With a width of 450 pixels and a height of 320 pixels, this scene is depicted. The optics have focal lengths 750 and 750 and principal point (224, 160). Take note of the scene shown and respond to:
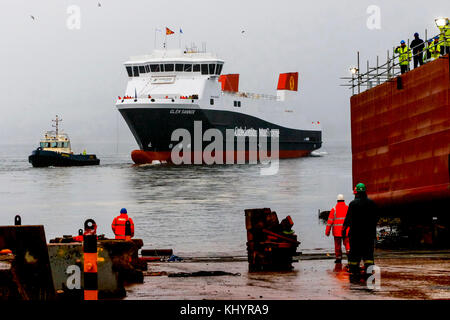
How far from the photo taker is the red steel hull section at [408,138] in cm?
1462

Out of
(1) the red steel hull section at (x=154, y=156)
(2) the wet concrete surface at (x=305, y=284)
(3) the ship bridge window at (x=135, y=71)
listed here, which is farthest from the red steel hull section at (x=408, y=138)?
(3) the ship bridge window at (x=135, y=71)

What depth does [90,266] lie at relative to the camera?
643cm

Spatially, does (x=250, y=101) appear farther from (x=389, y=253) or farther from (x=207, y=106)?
(x=389, y=253)

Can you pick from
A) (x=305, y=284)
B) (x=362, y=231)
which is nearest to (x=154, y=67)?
(x=362, y=231)

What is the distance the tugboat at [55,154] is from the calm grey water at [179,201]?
55.3 inches

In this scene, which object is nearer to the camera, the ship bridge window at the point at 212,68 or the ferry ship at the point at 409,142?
the ferry ship at the point at 409,142

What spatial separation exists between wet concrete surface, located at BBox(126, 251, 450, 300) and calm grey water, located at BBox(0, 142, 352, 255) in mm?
6338

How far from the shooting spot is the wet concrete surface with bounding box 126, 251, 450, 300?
708 centimetres

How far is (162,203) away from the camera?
37625mm

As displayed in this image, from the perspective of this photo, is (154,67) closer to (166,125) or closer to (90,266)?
(166,125)

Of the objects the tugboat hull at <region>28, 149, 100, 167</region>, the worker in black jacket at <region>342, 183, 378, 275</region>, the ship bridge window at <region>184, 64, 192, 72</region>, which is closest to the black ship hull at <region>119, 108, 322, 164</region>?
the ship bridge window at <region>184, 64, 192, 72</region>

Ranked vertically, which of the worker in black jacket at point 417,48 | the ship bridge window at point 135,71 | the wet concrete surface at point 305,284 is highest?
the ship bridge window at point 135,71

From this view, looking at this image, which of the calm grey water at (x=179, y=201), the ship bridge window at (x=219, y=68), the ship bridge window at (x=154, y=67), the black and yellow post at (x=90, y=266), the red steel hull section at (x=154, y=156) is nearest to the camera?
the black and yellow post at (x=90, y=266)

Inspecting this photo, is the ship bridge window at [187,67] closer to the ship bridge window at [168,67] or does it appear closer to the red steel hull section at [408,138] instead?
the ship bridge window at [168,67]
